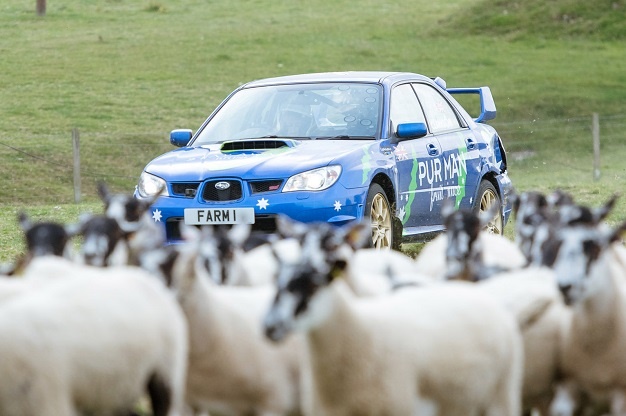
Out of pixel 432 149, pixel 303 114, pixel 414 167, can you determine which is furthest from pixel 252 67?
pixel 414 167

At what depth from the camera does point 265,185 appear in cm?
1070

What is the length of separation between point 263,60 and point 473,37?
734 centimetres

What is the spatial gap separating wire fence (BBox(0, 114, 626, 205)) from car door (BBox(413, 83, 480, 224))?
33.7ft

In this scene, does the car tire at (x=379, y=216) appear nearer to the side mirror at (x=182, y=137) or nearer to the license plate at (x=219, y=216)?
the license plate at (x=219, y=216)

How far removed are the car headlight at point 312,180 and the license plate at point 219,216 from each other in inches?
15.3

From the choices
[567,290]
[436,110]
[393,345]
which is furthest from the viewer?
[436,110]

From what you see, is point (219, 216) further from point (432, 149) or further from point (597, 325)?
point (597, 325)

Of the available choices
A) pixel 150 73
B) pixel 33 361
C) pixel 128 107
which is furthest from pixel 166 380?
pixel 150 73

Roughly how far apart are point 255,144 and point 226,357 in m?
5.28

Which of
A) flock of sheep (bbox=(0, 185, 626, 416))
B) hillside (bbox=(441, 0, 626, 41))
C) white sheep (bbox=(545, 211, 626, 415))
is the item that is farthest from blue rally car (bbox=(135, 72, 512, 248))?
hillside (bbox=(441, 0, 626, 41))

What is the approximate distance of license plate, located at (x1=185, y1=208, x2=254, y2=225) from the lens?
1050cm

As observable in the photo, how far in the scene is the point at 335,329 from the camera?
562 cm

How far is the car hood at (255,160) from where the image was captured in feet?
35.2

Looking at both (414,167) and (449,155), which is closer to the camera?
(414,167)
